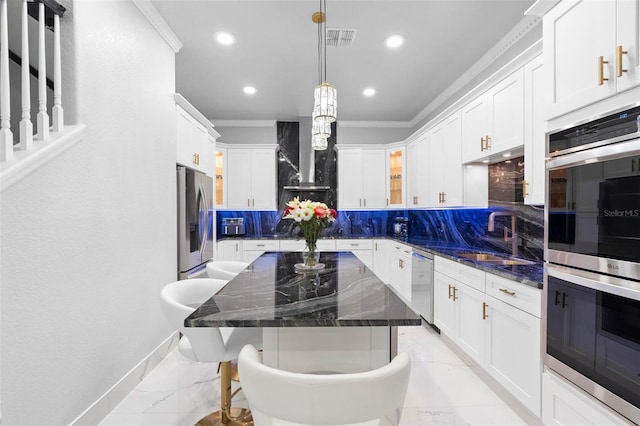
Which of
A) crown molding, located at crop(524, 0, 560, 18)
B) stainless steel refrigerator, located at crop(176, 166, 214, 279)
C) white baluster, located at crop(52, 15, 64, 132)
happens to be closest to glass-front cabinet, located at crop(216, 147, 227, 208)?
stainless steel refrigerator, located at crop(176, 166, 214, 279)

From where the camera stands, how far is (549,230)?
1.74 m

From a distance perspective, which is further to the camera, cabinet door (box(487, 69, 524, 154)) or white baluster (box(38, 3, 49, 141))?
cabinet door (box(487, 69, 524, 154))

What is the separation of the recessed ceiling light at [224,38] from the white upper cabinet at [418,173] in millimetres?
2684

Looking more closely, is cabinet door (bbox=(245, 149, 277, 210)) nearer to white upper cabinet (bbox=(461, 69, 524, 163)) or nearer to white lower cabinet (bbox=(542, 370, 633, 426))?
white upper cabinet (bbox=(461, 69, 524, 163))

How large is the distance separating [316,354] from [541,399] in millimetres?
1451

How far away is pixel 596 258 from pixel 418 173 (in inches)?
129

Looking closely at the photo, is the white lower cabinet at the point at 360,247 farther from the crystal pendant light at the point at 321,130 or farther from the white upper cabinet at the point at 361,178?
the crystal pendant light at the point at 321,130

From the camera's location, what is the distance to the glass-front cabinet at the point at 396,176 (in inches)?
205

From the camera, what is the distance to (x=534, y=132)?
2.28 meters

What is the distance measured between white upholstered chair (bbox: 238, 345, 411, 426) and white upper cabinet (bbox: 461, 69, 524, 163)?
2.28 meters

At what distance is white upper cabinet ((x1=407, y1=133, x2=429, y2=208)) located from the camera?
4.36 m

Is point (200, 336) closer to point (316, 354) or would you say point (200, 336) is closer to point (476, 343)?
point (316, 354)

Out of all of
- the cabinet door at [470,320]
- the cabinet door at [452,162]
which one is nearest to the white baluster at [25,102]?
the cabinet door at [470,320]

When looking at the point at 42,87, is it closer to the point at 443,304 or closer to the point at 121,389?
the point at 121,389
